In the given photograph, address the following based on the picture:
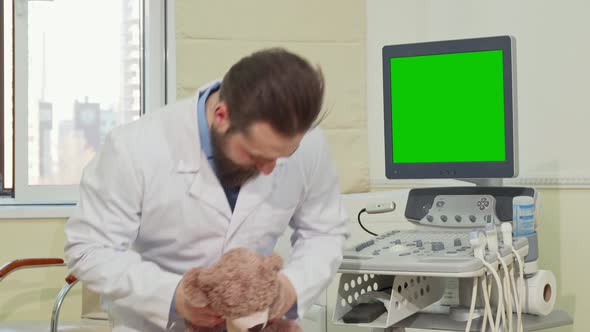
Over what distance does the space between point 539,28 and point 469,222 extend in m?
0.94

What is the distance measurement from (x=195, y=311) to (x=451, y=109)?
1051 mm

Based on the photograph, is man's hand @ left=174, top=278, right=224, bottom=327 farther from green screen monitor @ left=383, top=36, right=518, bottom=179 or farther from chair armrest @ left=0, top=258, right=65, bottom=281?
chair armrest @ left=0, top=258, right=65, bottom=281

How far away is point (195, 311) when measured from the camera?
1.25 metres

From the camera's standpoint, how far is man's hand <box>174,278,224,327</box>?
48.5 inches

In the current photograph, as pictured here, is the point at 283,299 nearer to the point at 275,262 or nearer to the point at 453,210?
the point at 275,262

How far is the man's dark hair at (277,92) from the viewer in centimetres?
117

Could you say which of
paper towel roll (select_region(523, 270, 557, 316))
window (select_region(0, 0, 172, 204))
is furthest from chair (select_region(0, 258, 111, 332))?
paper towel roll (select_region(523, 270, 557, 316))

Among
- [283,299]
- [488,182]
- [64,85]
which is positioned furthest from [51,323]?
[283,299]

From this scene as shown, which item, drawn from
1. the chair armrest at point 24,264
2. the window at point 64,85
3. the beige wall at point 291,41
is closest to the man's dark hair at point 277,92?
the chair armrest at point 24,264

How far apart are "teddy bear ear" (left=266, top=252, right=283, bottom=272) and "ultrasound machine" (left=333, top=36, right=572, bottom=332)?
1.46 feet

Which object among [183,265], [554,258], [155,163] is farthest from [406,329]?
[554,258]

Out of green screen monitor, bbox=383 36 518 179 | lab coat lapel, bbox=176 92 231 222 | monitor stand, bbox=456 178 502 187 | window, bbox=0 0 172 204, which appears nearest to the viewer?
lab coat lapel, bbox=176 92 231 222

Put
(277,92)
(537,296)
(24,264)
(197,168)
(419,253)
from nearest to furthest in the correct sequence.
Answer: (277,92) < (197,168) < (419,253) < (537,296) < (24,264)

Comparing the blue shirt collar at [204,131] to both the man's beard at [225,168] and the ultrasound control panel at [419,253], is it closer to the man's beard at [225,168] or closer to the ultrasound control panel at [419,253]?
the man's beard at [225,168]
